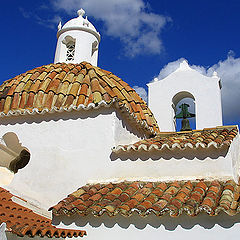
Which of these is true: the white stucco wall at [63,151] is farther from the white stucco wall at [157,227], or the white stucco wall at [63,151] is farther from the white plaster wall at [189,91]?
the white plaster wall at [189,91]

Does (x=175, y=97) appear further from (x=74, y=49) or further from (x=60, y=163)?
(x=60, y=163)

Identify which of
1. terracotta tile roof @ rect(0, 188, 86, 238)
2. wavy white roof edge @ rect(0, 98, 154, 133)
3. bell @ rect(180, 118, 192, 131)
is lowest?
→ terracotta tile roof @ rect(0, 188, 86, 238)

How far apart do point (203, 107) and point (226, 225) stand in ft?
14.3

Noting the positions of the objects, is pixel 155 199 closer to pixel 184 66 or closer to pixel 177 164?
pixel 177 164

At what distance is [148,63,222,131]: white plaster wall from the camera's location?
7.95 m

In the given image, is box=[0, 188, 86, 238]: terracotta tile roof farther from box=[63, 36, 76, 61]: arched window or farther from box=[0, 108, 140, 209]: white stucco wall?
box=[63, 36, 76, 61]: arched window

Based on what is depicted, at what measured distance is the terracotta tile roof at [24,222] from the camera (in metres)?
3.89

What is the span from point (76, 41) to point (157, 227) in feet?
20.4

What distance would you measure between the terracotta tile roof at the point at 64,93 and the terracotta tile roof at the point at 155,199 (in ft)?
5.22

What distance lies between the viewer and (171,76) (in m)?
8.77

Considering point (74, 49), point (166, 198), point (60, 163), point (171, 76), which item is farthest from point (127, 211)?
point (74, 49)

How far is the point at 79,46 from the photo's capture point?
8953mm

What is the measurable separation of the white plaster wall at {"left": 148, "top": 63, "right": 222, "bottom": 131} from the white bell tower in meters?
2.07

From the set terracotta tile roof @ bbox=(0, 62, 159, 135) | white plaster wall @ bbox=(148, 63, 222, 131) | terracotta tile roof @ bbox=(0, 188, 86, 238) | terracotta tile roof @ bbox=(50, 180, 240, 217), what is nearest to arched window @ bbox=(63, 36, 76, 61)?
terracotta tile roof @ bbox=(0, 62, 159, 135)
